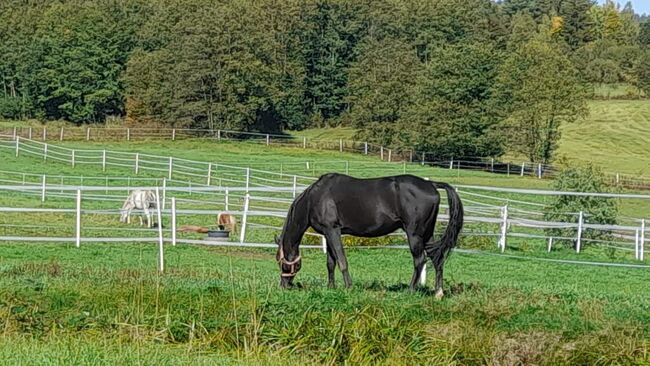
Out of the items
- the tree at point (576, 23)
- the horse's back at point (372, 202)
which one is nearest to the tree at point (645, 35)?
the tree at point (576, 23)

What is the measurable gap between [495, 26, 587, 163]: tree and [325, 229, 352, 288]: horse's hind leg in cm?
5076

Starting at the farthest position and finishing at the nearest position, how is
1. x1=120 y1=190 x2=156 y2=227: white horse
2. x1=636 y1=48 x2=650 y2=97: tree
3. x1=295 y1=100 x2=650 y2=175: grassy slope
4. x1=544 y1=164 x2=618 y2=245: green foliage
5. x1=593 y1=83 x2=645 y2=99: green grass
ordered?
x1=593 y1=83 x2=645 y2=99: green grass, x1=636 y1=48 x2=650 y2=97: tree, x1=295 y1=100 x2=650 y2=175: grassy slope, x1=544 y1=164 x2=618 y2=245: green foliage, x1=120 y1=190 x2=156 y2=227: white horse

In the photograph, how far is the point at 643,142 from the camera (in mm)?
75562

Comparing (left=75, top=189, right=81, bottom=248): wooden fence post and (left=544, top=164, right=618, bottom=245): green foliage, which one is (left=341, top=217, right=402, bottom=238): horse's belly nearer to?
(left=75, top=189, right=81, bottom=248): wooden fence post

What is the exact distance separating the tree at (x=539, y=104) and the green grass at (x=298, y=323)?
50434mm

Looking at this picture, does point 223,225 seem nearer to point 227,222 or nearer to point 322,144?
point 227,222

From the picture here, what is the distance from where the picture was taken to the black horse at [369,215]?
34.4 feet

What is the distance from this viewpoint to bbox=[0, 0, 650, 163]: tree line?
60719 mm

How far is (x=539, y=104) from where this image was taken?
59562 millimetres

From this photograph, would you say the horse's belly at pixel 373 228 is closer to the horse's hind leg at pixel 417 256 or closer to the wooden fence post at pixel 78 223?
the horse's hind leg at pixel 417 256

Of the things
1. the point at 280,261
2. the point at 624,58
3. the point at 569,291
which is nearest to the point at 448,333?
the point at 280,261

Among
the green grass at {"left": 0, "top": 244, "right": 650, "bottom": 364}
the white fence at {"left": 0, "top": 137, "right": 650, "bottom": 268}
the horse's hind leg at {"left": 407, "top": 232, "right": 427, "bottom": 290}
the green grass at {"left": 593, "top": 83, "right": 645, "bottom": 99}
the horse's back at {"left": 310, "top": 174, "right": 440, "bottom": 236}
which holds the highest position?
the green grass at {"left": 593, "top": 83, "right": 645, "bottom": 99}

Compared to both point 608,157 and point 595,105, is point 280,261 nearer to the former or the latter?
point 608,157

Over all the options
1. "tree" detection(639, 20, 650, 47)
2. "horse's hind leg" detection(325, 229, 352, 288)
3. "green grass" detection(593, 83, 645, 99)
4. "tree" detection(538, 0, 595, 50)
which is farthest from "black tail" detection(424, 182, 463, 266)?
"tree" detection(639, 20, 650, 47)
